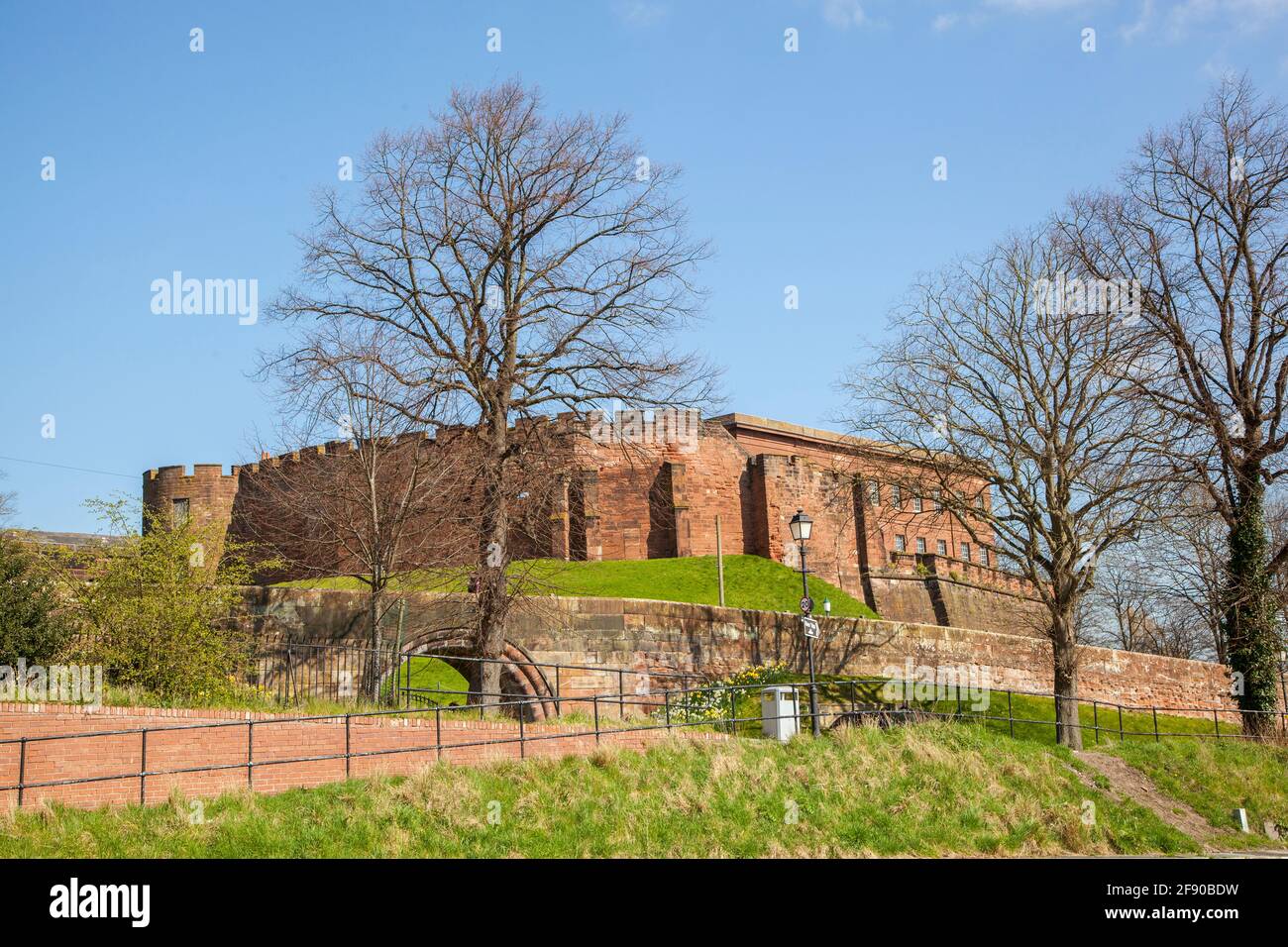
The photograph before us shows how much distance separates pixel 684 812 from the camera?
14.9 metres

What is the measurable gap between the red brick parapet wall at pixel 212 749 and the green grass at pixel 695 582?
13.6 metres

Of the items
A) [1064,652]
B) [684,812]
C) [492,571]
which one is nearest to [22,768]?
[684,812]

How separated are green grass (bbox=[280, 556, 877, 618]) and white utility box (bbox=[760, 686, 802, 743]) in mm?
10880

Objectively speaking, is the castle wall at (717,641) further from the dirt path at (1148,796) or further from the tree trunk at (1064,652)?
the dirt path at (1148,796)

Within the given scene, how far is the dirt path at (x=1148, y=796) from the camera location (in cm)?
1825

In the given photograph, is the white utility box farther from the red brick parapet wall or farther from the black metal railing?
the red brick parapet wall

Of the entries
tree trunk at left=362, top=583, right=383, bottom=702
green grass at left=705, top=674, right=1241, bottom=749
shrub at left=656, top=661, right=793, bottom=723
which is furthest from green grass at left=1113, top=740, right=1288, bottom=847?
tree trunk at left=362, top=583, right=383, bottom=702

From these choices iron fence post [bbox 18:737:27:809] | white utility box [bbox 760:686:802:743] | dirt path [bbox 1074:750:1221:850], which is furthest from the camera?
white utility box [bbox 760:686:802:743]

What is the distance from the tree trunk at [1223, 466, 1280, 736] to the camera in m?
24.6

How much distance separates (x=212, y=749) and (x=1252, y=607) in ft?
66.8

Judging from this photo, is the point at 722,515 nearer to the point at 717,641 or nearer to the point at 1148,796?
the point at 717,641

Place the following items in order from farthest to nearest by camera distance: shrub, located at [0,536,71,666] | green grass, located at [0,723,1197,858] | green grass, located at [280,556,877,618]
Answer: green grass, located at [280,556,877,618], shrub, located at [0,536,71,666], green grass, located at [0,723,1197,858]

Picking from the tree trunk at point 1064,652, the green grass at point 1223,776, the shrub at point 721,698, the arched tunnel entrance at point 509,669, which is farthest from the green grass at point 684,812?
the arched tunnel entrance at point 509,669

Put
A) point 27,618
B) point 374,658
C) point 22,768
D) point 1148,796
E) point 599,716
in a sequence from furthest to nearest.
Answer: point 599,716
point 374,658
point 1148,796
point 27,618
point 22,768
